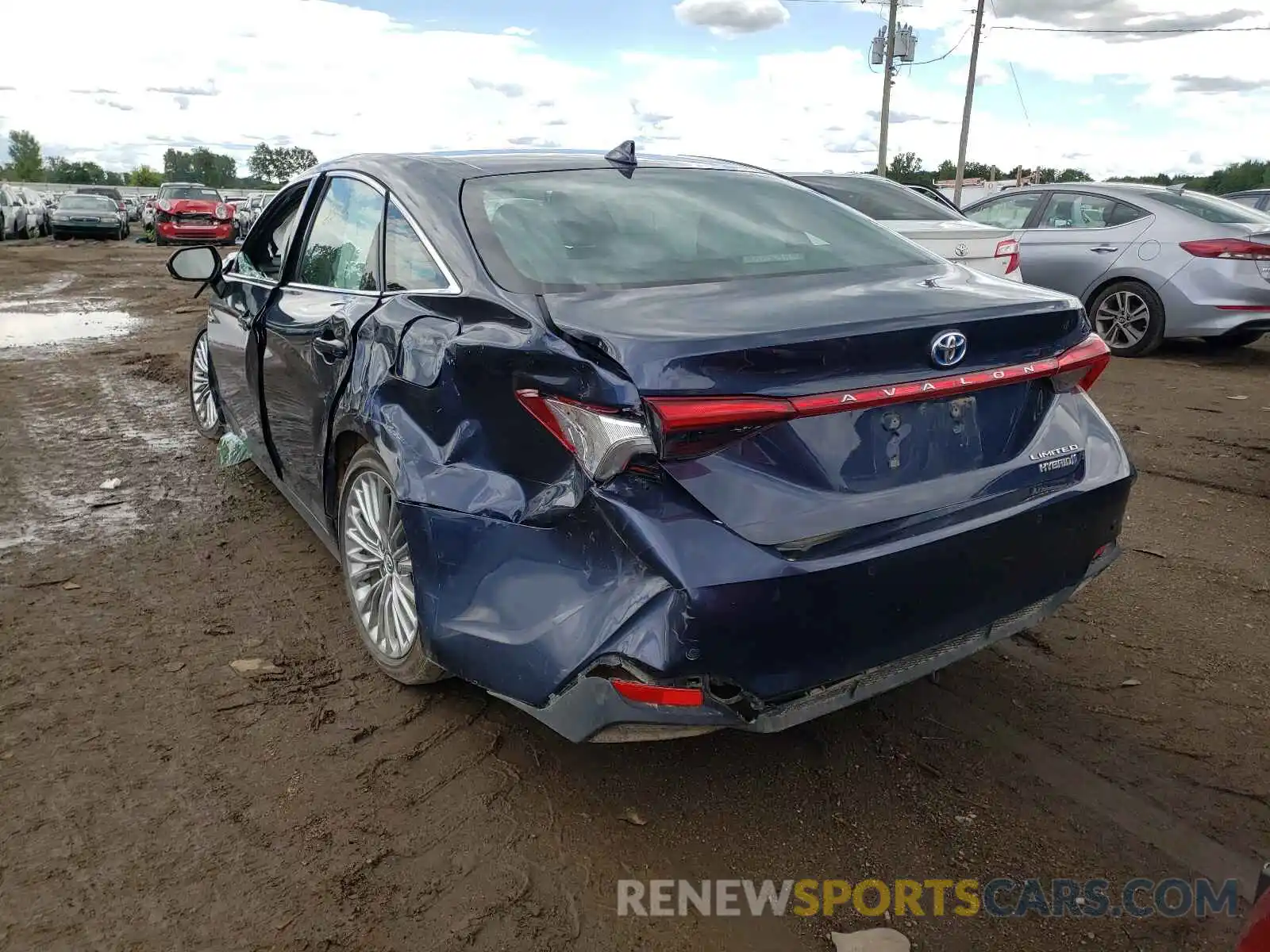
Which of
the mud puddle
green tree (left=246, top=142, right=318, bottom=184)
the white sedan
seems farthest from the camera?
green tree (left=246, top=142, right=318, bottom=184)

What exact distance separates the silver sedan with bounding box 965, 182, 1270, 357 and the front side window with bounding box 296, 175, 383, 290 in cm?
760

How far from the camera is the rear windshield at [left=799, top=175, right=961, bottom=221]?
27.3 ft

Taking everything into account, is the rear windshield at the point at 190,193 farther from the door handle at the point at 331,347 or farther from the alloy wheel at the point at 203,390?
the door handle at the point at 331,347

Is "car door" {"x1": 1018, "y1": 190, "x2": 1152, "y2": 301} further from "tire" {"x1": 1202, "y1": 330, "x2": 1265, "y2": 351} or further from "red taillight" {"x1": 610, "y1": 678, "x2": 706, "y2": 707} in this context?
"red taillight" {"x1": 610, "y1": 678, "x2": 706, "y2": 707}

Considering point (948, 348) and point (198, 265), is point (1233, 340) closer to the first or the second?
point (948, 348)

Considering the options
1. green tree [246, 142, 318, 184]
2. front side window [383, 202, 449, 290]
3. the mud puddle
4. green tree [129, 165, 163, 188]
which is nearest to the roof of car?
front side window [383, 202, 449, 290]

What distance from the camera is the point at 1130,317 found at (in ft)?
29.9

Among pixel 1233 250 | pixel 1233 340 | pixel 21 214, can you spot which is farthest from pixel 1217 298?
pixel 21 214

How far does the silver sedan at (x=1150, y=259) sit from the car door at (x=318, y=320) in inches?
300

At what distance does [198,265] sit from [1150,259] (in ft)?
25.7

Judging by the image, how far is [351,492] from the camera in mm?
3242

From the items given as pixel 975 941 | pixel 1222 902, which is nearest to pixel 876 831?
pixel 975 941

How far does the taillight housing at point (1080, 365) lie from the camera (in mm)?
2617

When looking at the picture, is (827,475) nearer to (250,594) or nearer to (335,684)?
(335,684)
